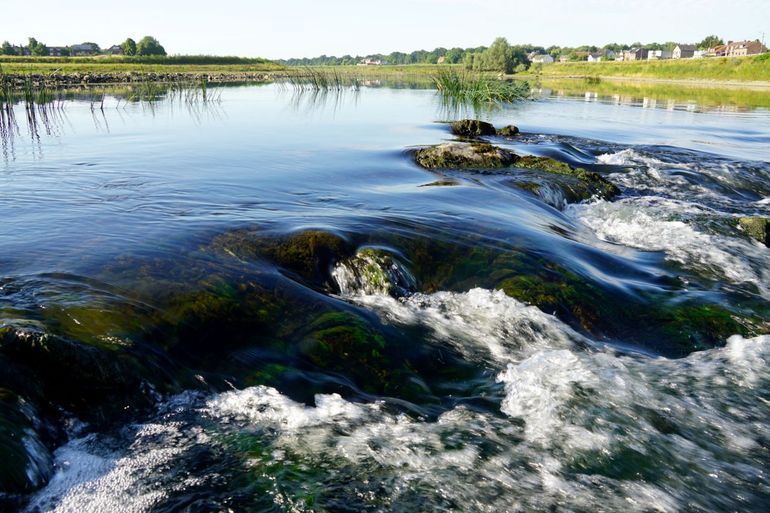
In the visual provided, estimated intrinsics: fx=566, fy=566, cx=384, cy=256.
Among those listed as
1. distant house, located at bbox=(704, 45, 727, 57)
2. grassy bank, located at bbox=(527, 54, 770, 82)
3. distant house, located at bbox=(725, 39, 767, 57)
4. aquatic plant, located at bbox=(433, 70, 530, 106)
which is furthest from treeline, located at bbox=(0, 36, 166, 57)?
distant house, located at bbox=(704, 45, 727, 57)

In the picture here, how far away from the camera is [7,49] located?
107625mm

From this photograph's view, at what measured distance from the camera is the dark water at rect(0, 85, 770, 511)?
400 centimetres

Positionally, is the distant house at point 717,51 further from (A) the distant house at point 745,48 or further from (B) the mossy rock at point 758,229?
(B) the mossy rock at point 758,229

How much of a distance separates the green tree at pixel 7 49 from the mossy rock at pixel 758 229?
127 meters

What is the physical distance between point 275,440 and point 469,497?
1535 millimetres

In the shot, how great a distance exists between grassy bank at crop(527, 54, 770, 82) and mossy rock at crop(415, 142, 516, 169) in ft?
224

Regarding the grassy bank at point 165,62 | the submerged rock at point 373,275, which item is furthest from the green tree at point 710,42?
the submerged rock at point 373,275

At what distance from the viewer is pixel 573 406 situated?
4.97m

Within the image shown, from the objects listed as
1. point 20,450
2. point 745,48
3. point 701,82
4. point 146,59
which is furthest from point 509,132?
point 745,48

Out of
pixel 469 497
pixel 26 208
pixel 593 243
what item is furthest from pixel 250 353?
pixel 593 243

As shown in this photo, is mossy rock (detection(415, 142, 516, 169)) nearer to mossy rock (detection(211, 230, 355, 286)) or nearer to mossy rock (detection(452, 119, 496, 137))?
mossy rock (detection(452, 119, 496, 137))

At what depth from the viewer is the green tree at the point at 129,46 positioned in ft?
379

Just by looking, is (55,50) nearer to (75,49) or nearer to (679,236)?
(75,49)

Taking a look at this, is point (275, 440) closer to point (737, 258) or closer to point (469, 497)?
point (469, 497)
